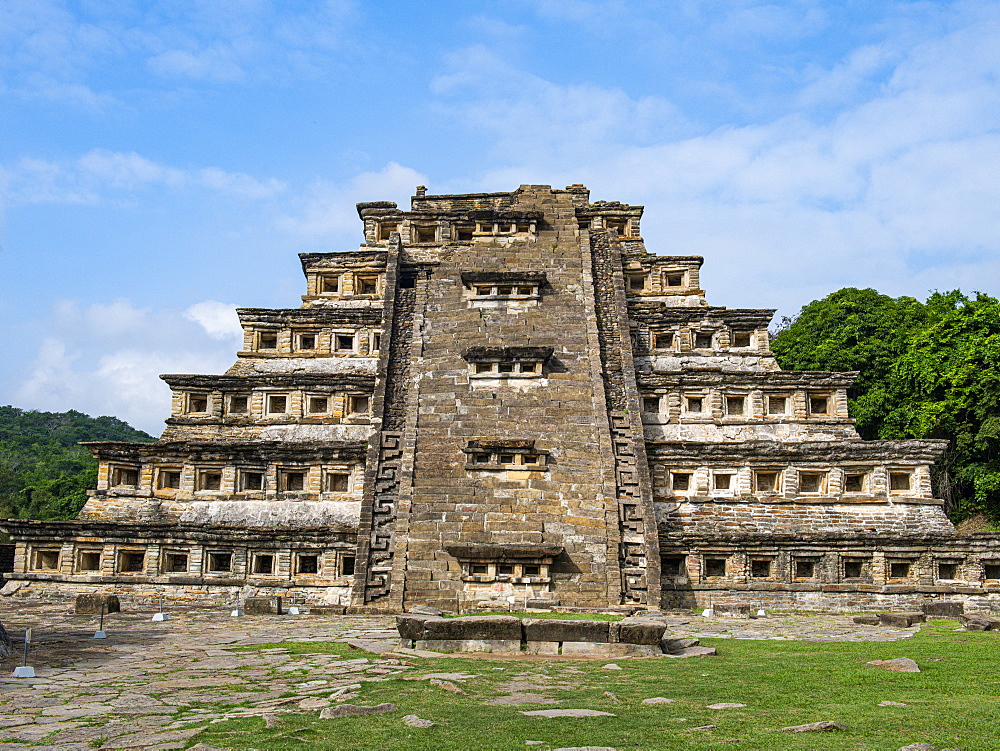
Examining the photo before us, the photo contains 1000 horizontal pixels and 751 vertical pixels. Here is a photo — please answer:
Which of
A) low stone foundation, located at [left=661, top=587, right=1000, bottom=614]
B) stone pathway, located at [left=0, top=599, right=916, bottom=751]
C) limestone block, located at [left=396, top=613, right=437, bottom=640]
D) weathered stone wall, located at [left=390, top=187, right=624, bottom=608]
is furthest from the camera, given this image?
low stone foundation, located at [left=661, top=587, right=1000, bottom=614]

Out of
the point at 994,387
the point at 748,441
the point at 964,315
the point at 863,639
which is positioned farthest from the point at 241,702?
the point at 964,315

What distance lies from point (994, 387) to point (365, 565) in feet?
69.0

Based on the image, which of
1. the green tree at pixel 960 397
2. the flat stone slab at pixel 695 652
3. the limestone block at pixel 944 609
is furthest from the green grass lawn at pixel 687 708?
the green tree at pixel 960 397

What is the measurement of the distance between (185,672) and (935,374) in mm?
26538

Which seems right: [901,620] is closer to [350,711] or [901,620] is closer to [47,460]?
[350,711]

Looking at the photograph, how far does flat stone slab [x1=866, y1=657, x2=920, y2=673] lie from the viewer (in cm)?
868

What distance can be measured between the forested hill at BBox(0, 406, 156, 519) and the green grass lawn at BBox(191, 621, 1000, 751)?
126 ft

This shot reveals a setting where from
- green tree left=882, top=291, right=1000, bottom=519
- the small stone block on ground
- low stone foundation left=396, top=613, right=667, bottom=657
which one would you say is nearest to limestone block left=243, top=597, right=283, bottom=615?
low stone foundation left=396, top=613, right=667, bottom=657

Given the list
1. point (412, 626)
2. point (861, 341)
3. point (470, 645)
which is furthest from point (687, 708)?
point (861, 341)

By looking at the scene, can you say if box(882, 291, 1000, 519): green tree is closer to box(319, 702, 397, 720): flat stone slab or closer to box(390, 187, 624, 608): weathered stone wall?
box(390, 187, 624, 608): weathered stone wall

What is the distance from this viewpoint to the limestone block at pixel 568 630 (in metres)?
10.5

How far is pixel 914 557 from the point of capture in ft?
63.5

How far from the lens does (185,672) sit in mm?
9109

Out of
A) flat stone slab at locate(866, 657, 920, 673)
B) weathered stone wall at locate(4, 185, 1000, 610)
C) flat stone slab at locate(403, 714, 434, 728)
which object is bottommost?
flat stone slab at locate(403, 714, 434, 728)
